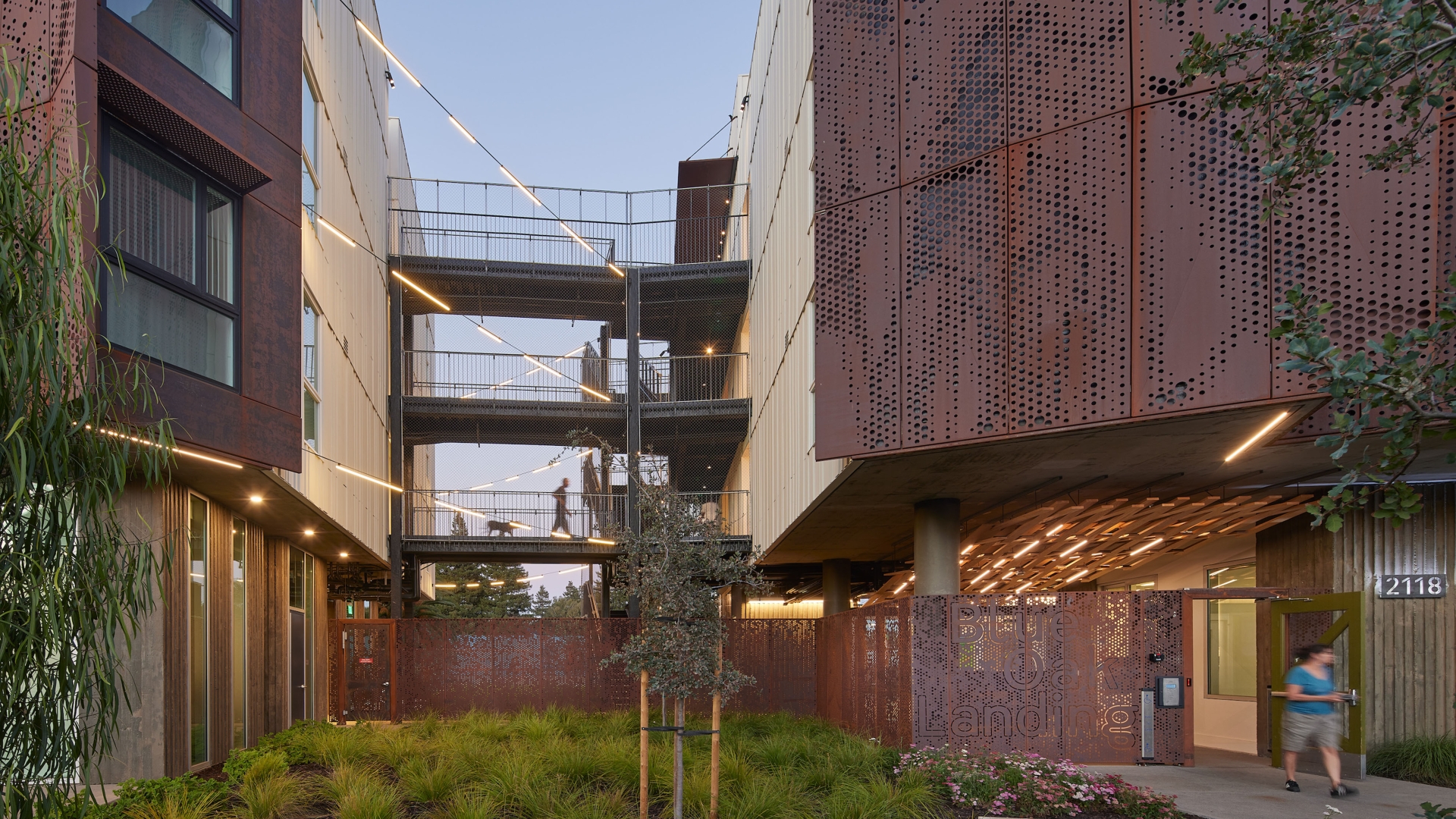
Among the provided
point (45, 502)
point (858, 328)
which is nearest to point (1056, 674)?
point (858, 328)

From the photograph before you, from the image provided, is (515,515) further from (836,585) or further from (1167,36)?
(1167,36)

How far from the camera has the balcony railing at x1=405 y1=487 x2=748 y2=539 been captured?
24906 millimetres

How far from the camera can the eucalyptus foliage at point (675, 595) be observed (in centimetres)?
1015

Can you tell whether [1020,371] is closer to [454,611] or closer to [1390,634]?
[1390,634]

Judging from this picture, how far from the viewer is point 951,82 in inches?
455

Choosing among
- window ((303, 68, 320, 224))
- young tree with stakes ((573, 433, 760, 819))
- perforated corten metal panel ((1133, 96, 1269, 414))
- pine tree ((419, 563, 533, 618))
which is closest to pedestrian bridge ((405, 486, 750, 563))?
window ((303, 68, 320, 224))

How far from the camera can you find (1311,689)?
10.7 m

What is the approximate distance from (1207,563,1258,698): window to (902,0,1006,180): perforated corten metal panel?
31.6 ft

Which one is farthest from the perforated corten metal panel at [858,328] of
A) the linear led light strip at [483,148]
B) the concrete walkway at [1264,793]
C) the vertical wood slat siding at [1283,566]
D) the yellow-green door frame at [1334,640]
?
the linear led light strip at [483,148]

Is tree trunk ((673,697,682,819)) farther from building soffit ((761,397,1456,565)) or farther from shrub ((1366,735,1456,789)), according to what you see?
shrub ((1366,735,1456,789))

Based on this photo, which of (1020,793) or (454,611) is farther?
(454,611)

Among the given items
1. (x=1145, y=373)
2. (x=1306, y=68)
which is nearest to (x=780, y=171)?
(x=1145, y=373)

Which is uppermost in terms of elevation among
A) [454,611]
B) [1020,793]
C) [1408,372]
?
[1408,372]

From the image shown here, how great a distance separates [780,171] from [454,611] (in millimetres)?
42797
